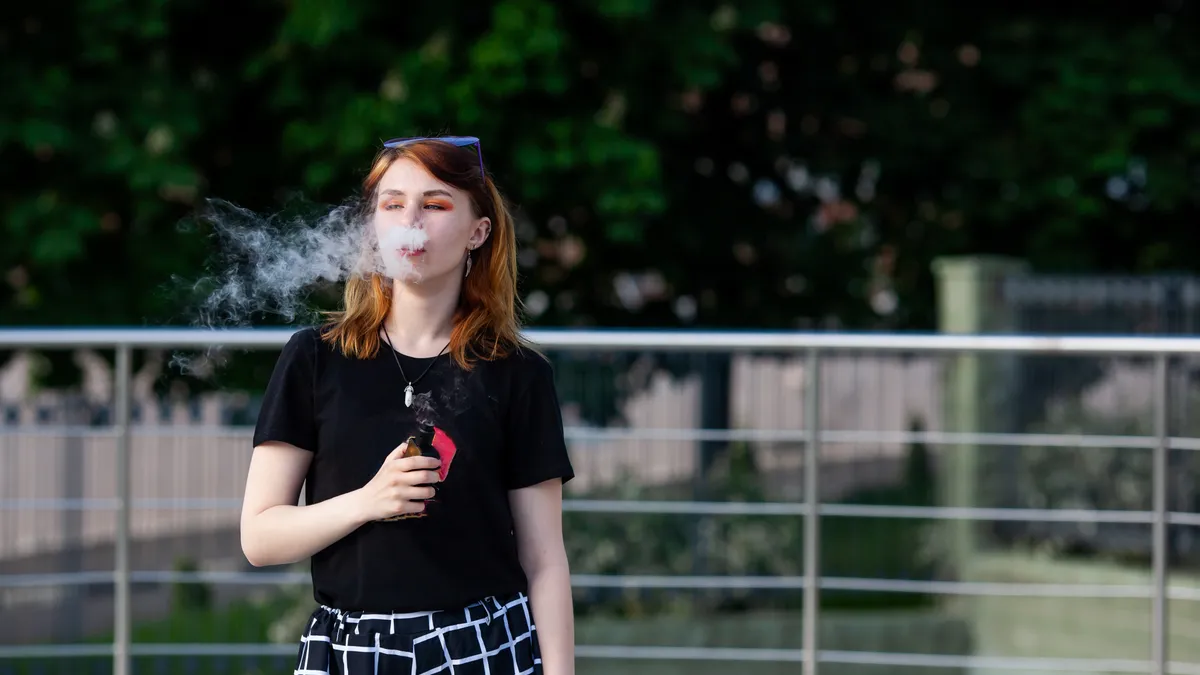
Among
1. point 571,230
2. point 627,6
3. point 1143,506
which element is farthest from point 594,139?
point 1143,506

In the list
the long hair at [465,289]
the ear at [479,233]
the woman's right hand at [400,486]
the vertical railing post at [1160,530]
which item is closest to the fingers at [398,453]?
the woman's right hand at [400,486]

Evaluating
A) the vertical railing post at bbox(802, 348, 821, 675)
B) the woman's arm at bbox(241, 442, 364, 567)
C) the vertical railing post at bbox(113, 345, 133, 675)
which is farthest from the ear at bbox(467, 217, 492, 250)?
the vertical railing post at bbox(113, 345, 133, 675)

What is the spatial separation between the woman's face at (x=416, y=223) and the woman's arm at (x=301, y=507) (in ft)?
0.88

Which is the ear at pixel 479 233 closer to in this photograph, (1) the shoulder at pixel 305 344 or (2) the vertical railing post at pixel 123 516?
(1) the shoulder at pixel 305 344

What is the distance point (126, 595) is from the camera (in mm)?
4234

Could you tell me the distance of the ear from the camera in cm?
210

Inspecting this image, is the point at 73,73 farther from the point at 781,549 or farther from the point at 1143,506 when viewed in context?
the point at 1143,506

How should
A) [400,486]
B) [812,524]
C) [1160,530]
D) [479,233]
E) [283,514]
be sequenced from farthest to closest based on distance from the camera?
[812,524]
[1160,530]
[479,233]
[283,514]
[400,486]

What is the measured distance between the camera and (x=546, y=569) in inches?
81.7

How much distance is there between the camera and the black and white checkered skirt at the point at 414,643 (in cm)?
199

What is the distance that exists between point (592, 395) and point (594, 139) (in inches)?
59.8

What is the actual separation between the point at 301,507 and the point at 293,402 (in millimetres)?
143

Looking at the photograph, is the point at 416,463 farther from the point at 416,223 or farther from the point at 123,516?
the point at 123,516

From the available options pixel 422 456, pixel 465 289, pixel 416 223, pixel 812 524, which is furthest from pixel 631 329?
pixel 422 456
